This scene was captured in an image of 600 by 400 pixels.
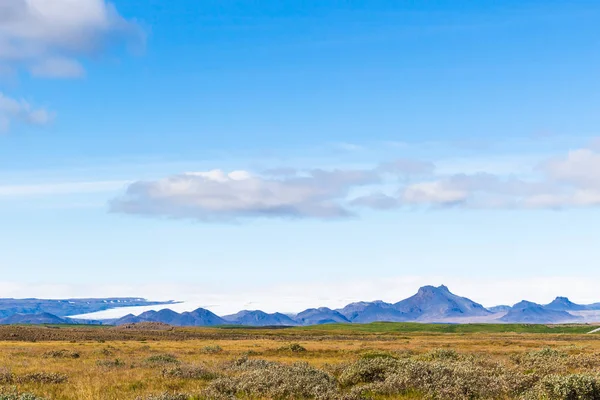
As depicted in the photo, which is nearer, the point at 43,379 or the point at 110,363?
the point at 43,379

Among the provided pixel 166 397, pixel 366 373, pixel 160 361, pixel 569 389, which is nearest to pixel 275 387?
pixel 166 397

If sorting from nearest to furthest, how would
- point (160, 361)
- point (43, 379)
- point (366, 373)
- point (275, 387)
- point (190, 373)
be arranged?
point (275, 387) < point (366, 373) < point (43, 379) < point (190, 373) < point (160, 361)

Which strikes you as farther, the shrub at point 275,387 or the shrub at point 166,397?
the shrub at point 275,387

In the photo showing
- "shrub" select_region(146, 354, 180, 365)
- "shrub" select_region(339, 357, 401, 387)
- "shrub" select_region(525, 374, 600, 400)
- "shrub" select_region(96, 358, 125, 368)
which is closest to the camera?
"shrub" select_region(525, 374, 600, 400)

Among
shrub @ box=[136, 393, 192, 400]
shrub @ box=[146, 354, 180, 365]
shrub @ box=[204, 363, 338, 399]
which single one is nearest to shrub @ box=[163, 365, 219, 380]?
shrub @ box=[204, 363, 338, 399]

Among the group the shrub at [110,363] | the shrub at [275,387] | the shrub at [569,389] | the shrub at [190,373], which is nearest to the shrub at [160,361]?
the shrub at [110,363]

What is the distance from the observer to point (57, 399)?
21.9 metres

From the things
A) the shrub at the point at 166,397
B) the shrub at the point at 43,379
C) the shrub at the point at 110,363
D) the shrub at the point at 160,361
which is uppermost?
the shrub at the point at 166,397

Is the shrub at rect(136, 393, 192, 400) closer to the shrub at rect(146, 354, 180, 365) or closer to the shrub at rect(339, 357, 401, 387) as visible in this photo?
the shrub at rect(339, 357, 401, 387)

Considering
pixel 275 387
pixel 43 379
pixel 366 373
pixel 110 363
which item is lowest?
pixel 110 363

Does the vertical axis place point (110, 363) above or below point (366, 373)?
below

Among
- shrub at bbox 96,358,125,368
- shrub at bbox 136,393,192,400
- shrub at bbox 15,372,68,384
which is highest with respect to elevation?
shrub at bbox 136,393,192,400

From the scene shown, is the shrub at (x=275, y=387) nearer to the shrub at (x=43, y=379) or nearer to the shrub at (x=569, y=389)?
the shrub at (x=569, y=389)

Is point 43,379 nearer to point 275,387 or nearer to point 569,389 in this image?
point 275,387
